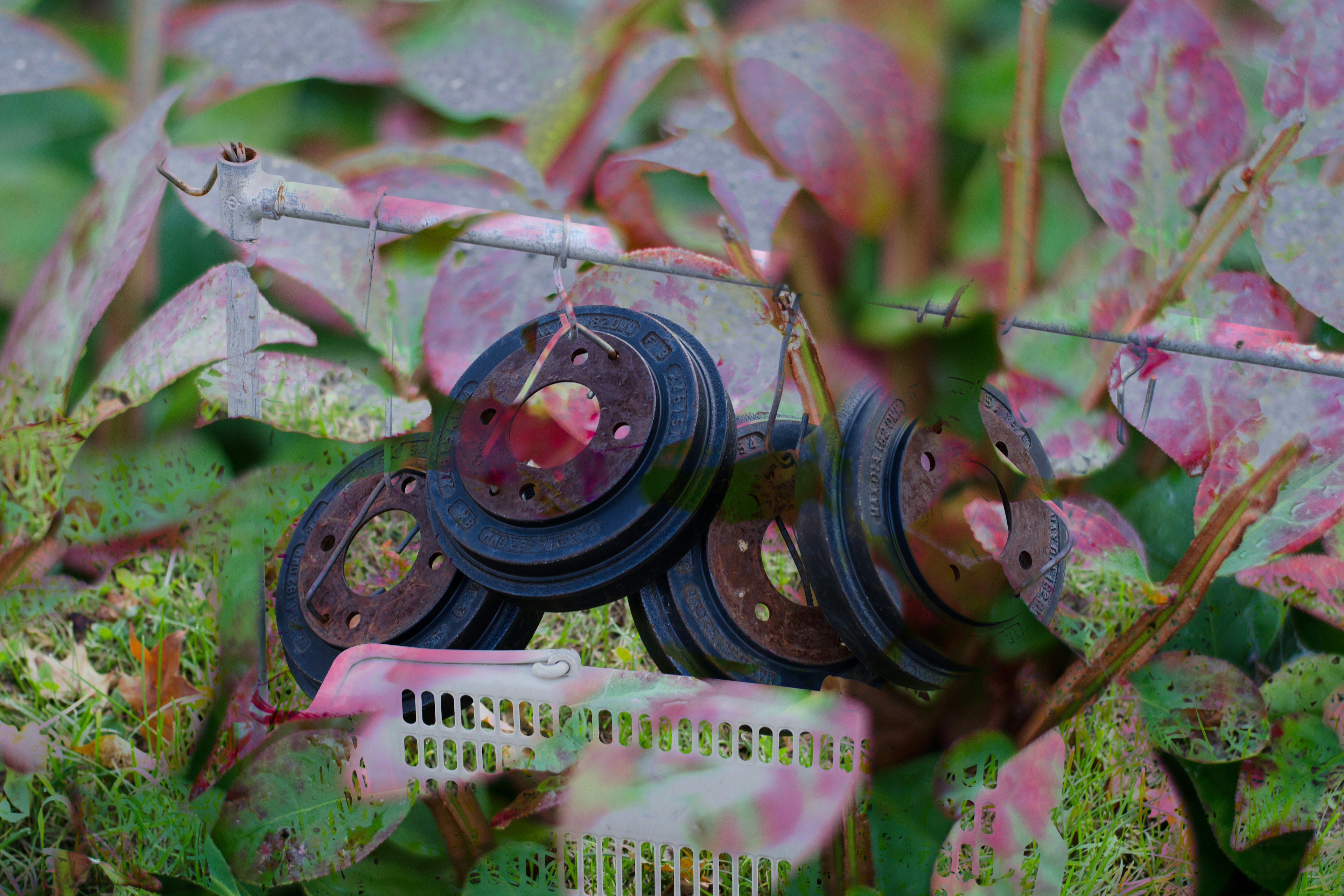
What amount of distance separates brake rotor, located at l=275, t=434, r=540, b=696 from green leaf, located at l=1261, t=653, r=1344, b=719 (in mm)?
610

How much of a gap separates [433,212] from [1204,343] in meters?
0.64

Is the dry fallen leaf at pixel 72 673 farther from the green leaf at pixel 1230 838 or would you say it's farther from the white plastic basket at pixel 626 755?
the green leaf at pixel 1230 838

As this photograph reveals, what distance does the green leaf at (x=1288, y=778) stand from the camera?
869 mm

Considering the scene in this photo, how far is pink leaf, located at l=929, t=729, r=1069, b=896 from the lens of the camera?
2.67 ft

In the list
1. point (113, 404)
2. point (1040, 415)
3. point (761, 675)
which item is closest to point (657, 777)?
point (761, 675)

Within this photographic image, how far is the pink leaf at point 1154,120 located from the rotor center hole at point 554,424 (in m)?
0.50

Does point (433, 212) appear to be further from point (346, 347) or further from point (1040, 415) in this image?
point (1040, 415)

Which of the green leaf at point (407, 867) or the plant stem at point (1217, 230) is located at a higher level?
the plant stem at point (1217, 230)

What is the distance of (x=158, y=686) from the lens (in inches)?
40.6

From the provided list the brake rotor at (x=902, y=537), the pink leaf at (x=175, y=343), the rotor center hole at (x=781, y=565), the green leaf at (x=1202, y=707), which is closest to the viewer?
the brake rotor at (x=902, y=537)

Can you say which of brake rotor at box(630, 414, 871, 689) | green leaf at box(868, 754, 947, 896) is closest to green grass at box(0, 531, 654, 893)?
brake rotor at box(630, 414, 871, 689)

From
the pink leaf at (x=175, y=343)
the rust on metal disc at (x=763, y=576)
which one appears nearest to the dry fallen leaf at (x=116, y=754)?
the pink leaf at (x=175, y=343)

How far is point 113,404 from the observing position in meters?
1.08

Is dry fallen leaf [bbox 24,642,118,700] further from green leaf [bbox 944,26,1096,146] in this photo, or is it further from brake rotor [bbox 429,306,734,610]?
green leaf [bbox 944,26,1096,146]
